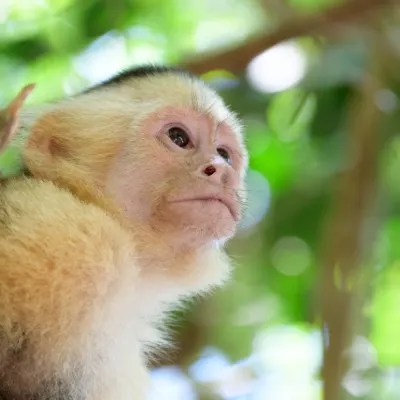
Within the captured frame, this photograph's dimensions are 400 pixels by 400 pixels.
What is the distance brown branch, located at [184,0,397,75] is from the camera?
6.70 ft

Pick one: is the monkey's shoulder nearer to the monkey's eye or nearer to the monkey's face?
the monkey's face

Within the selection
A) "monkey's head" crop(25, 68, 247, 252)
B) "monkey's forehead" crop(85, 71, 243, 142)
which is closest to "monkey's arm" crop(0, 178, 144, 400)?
"monkey's head" crop(25, 68, 247, 252)

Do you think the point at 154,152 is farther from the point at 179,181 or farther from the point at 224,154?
the point at 224,154

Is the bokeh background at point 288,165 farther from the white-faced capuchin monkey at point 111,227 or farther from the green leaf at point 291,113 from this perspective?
the white-faced capuchin monkey at point 111,227

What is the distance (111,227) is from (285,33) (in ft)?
3.14

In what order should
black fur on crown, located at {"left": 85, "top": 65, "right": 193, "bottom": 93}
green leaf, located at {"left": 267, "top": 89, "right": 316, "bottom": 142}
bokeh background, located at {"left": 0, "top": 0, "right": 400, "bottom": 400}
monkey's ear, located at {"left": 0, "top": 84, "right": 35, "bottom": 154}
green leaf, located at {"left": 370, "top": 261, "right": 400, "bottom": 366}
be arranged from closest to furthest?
monkey's ear, located at {"left": 0, "top": 84, "right": 35, "bottom": 154}, black fur on crown, located at {"left": 85, "top": 65, "right": 193, "bottom": 93}, bokeh background, located at {"left": 0, "top": 0, "right": 400, "bottom": 400}, green leaf, located at {"left": 267, "top": 89, "right": 316, "bottom": 142}, green leaf, located at {"left": 370, "top": 261, "right": 400, "bottom": 366}

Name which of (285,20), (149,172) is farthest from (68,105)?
(285,20)

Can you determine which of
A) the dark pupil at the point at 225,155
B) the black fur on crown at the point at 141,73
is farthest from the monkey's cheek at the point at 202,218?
the black fur on crown at the point at 141,73

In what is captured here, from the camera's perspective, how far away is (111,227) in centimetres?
140

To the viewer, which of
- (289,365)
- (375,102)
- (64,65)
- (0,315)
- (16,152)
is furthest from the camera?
(289,365)

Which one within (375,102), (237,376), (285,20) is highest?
(375,102)

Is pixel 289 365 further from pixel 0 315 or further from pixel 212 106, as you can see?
pixel 0 315

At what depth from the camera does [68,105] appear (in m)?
1.71

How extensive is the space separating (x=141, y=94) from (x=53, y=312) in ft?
2.16
